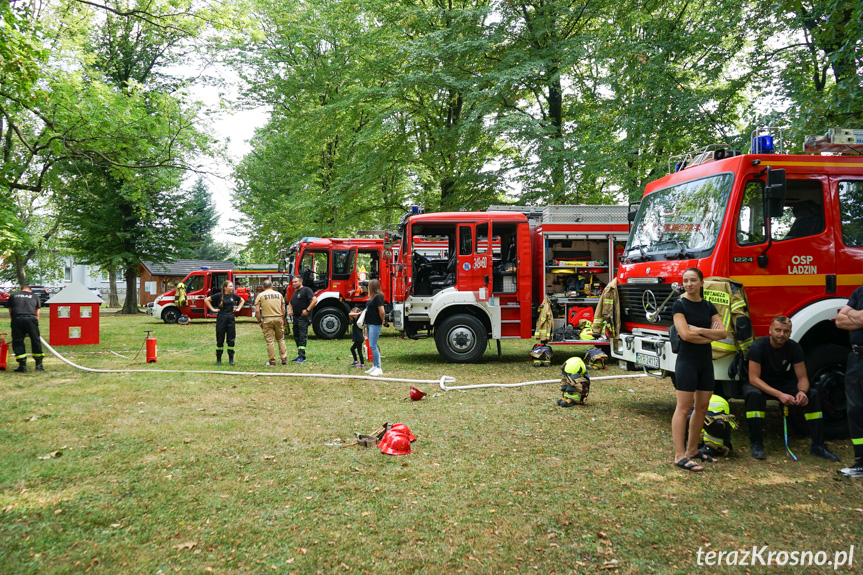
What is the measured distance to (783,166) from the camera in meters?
6.20

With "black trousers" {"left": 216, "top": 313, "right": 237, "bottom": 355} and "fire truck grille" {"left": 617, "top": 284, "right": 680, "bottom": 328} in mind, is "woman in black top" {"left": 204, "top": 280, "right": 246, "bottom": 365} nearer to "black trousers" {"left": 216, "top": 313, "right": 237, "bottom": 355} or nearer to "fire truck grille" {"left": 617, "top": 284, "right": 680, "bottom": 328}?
"black trousers" {"left": 216, "top": 313, "right": 237, "bottom": 355}

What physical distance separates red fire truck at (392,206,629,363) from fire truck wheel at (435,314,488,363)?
2 centimetres

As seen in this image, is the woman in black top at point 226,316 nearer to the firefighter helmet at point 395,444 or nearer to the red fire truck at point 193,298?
the firefighter helmet at point 395,444

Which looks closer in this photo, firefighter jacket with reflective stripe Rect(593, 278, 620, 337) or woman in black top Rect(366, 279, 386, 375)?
firefighter jacket with reflective stripe Rect(593, 278, 620, 337)

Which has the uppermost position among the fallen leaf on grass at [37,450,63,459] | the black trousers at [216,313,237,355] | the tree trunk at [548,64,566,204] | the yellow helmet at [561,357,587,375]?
the tree trunk at [548,64,566,204]

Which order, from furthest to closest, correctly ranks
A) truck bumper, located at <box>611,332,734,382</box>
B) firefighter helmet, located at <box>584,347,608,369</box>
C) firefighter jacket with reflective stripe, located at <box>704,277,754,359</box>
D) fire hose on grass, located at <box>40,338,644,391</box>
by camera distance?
firefighter helmet, located at <box>584,347,608,369</box>, fire hose on grass, located at <box>40,338,644,391</box>, truck bumper, located at <box>611,332,734,382</box>, firefighter jacket with reflective stripe, located at <box>704,277,754,359</box>

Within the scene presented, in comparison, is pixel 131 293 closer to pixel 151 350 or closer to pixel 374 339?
pixel 151 350

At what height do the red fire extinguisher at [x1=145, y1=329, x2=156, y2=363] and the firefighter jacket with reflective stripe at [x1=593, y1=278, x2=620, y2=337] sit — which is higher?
the firefighter jacket with reflective stripe at [x1=593, y1=278, x2=620, y2=337]

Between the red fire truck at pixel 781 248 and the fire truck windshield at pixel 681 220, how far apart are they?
0.02 metres

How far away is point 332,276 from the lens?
659 inches

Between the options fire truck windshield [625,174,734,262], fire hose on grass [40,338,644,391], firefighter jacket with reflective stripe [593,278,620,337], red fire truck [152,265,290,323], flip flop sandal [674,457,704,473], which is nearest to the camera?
flip flop sandal [674,457,704,473]

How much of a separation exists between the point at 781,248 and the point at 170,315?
2337cm

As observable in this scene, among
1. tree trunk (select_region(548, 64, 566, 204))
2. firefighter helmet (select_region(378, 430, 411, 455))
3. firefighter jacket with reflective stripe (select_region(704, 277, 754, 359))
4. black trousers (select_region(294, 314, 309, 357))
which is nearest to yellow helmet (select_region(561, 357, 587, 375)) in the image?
firefighter jacket with reflective stripe (select_region(704, 277, 754, 359))

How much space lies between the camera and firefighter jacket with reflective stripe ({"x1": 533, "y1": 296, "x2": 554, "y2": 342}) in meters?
11.3
